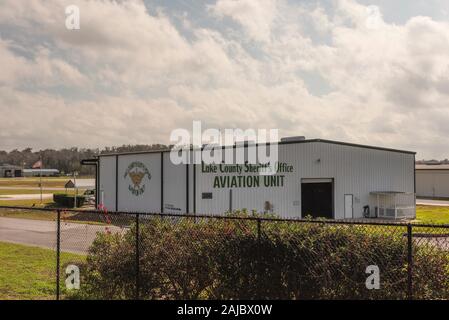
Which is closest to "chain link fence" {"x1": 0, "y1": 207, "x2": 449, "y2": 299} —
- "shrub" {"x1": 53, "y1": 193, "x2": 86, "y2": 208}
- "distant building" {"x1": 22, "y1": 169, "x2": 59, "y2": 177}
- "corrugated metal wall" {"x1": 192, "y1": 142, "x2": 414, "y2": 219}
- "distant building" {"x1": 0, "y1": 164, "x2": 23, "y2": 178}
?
"corrugated metal wall" {"x1": 192, "y1": 142, "x2": 414, "y2": 219}

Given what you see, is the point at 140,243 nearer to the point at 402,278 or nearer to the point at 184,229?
the point at 184,229

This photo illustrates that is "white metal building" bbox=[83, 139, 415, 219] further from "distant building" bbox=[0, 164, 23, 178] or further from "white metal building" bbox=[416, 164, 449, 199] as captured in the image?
"distant building" bbox=[0, 164, 23, 178]

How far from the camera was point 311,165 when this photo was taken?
107 ft

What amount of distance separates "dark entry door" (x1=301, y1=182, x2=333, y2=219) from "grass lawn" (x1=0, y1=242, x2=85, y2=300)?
1873cm

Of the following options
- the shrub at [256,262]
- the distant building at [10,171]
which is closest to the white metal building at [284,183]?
the shrub at [256,262]

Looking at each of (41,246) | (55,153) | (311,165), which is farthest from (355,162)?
(55,153)

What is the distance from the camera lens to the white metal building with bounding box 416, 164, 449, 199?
60.0m

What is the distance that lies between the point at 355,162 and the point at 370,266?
93.9 ft

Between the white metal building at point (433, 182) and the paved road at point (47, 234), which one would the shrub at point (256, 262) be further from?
the white metal building at point (433, 182)

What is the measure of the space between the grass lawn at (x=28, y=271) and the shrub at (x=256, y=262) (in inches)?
66.4

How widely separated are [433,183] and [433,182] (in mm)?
128

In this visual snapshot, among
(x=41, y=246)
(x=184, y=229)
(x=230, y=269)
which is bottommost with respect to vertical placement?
(x=41, y=246)

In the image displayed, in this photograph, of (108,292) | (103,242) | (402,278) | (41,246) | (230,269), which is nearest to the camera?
(402,278)

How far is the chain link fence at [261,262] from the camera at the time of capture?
7.36 m
